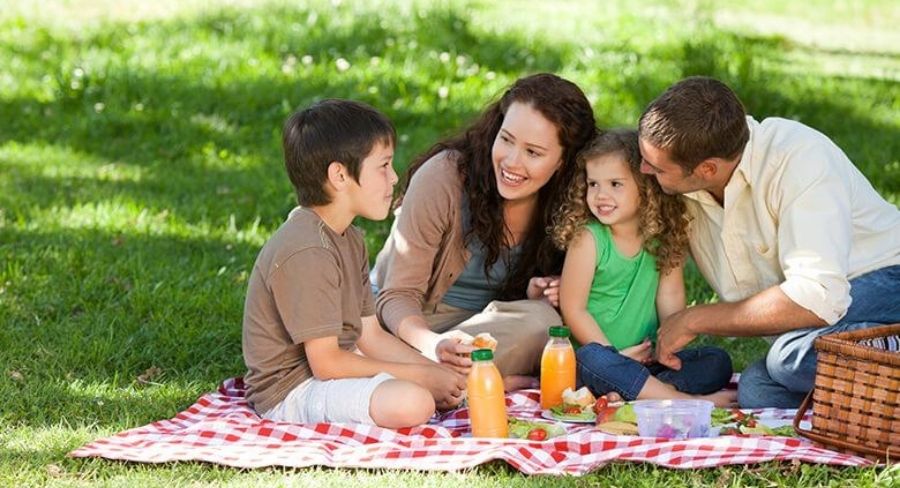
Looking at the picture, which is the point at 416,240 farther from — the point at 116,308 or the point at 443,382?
the point at 116,308

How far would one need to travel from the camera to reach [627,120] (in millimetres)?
8031

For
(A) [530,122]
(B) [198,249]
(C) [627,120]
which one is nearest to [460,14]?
(C) [627,120]

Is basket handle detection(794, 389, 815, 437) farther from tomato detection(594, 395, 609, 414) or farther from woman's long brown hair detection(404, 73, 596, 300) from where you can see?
woman's long brown hair detection(404, 73, 596, 300)

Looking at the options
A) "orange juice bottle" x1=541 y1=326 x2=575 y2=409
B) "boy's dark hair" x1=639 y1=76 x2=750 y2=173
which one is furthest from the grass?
"boy's dark hair" x1=639 y1=76 x2=750 y2=173

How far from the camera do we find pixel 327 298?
4.14 meters

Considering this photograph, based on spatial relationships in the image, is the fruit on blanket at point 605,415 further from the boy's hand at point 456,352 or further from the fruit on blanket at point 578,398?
the boy's hand at point 456,352

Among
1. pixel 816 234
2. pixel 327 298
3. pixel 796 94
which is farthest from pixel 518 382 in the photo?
pixel 796 94

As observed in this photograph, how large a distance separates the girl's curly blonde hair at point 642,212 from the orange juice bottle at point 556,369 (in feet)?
1.31

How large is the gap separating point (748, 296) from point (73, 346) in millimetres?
2266

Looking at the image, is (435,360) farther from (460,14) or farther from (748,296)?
(460,14)

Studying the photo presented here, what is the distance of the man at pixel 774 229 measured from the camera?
418 centimetres

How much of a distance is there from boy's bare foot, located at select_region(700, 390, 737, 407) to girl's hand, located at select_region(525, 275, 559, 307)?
59cm

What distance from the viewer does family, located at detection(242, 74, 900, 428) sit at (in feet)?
13.7

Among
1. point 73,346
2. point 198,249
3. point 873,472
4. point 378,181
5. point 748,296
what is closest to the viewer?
point 873,472
